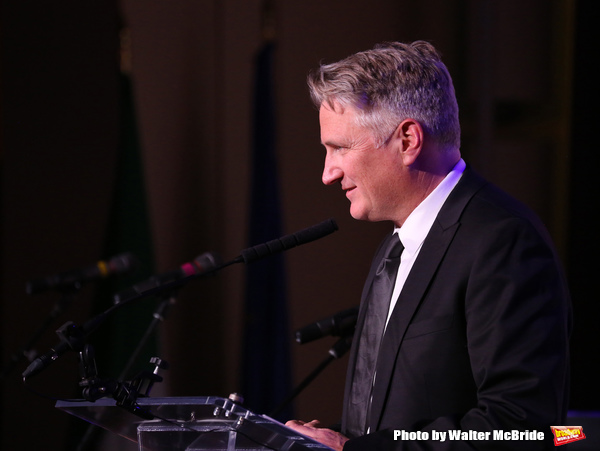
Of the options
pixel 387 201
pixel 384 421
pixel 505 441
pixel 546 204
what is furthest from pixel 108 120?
pixel 505 441

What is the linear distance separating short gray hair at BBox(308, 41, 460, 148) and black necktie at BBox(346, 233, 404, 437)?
1.11ft

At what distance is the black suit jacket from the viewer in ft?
4.44

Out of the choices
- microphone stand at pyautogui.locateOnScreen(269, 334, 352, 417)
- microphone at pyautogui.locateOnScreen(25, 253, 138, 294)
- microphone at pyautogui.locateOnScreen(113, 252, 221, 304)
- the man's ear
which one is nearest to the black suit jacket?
the man's ear

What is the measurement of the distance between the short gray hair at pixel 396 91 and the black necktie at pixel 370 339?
34 cm

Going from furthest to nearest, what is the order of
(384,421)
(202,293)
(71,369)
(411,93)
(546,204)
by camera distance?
(202,293), (71,369), (546,204), (411,93), (384,421)

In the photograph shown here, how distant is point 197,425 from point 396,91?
93 centimetres

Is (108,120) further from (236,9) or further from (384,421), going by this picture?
(384,421)

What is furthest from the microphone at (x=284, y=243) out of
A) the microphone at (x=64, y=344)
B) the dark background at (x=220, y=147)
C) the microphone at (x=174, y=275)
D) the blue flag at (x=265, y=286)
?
the blue flag at (x=265, y=286)

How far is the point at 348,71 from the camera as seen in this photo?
1.74 meters

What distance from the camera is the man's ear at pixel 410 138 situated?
1.69 metres

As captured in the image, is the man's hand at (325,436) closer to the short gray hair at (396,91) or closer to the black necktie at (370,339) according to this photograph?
the black necktie at (370,339)

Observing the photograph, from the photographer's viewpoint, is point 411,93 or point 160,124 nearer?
point 411,93

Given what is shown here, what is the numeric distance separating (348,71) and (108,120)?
2.83m

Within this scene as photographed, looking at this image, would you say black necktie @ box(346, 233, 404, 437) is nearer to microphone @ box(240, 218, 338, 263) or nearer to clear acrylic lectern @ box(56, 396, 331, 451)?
microphone @ box(240, 218, 338, 263)
